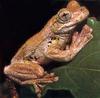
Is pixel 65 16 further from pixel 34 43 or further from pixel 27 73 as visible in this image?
pixel 27 73

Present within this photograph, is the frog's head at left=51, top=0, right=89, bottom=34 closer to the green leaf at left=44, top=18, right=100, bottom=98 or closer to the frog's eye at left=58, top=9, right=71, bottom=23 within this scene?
the frog's eye at left=58, top=9, right=71, bottom=23

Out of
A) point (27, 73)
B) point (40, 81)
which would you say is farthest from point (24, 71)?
point (40, 81)

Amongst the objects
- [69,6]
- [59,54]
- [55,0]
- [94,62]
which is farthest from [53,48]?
[55,0]

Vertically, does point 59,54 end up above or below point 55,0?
below

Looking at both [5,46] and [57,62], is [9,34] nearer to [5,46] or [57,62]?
[5,46]

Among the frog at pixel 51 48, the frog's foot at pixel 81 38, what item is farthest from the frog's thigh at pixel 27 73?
the frog's foot at pixel 81 38

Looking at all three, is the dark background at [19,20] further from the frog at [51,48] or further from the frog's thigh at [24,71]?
the frog's thigh at [24,71]

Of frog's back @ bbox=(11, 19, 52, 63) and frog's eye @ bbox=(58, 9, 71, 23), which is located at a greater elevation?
frog's eye @ bbox=(58, 9, 71, 23)

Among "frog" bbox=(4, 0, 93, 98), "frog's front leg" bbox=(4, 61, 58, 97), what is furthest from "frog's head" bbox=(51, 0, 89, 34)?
"frog's front leg" bbox=(4, 61, 58, 97)
